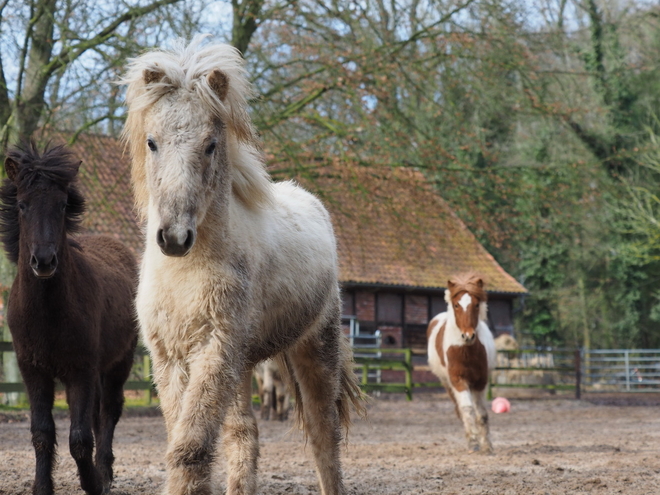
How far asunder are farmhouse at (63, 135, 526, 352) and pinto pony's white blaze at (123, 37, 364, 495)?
11.2m

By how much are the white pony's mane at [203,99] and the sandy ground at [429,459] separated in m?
2.27

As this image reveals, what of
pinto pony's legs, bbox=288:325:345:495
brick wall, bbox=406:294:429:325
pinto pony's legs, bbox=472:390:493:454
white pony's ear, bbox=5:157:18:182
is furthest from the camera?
brick wall, bbox=406:294:429:325

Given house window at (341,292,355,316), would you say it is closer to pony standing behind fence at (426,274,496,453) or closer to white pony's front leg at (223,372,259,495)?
pony standing behind fence at (426,274,496,453)

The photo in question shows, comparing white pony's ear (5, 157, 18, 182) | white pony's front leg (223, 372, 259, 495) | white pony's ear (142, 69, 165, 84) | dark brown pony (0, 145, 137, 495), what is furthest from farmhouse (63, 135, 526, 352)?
white pony's ear (142, 69, 165, 84)

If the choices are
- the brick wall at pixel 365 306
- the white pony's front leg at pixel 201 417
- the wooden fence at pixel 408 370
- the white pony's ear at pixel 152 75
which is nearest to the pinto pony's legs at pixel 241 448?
the white pony's front leg at pixel 201 417

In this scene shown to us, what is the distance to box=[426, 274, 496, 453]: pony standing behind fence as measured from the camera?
9.80 meters

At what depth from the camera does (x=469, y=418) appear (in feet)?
32.2

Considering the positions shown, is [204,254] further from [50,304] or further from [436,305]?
→ [436,305]

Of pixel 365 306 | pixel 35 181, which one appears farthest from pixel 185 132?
pixel 365 306

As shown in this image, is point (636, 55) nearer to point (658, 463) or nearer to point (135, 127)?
point (658, 463)

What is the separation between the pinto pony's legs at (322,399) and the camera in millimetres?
5148

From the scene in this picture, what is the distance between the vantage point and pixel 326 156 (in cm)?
1566

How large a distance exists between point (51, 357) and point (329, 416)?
6.50ft

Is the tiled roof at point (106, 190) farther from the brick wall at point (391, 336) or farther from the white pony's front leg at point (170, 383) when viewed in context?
the brick wall at point (391, 336)
